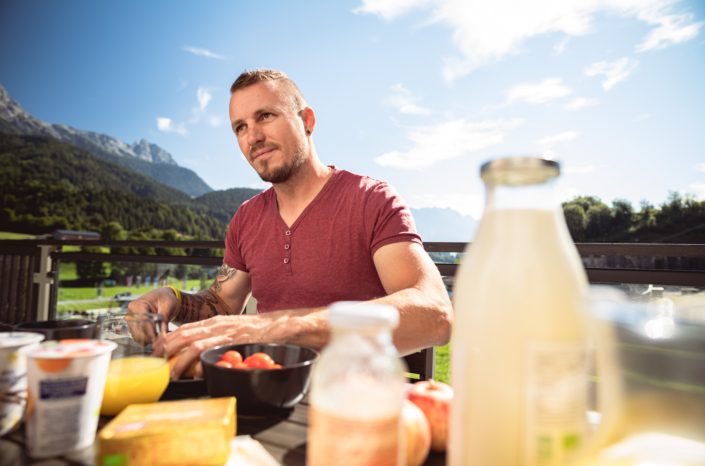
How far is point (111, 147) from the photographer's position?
4556cm

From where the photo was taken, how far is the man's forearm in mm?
1595

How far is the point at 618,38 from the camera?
1405 inches

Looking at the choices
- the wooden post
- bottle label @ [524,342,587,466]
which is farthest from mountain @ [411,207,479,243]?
the wooden post

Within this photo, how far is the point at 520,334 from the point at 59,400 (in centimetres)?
58

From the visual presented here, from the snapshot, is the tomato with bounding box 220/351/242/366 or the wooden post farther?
the wooden post

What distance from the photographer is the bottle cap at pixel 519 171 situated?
0.35 metres

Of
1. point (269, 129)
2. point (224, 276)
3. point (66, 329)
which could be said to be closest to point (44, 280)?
point (224, 276)

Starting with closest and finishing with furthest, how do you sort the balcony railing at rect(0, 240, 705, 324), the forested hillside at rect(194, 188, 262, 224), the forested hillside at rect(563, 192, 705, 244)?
the balcony railing at rect(0, 240, 705, 324) → the forested hillside at rect(563, 192, 705, 244) → the forested hillside at rect(194, 188, 262, 224)

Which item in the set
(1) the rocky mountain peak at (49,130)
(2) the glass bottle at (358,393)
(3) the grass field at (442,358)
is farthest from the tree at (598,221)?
(1) the rocky mountain peak at (49,130)

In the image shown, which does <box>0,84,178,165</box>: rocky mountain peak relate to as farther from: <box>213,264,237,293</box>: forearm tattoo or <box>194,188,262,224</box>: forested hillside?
<box>213,264,237,293</box>: forearm tattoo

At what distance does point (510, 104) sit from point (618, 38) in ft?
40.3

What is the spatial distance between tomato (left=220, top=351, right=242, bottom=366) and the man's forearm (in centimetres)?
90

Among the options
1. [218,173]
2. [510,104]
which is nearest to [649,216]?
[510,104]

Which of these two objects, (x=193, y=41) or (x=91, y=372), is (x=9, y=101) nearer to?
(x=193, y=41)
